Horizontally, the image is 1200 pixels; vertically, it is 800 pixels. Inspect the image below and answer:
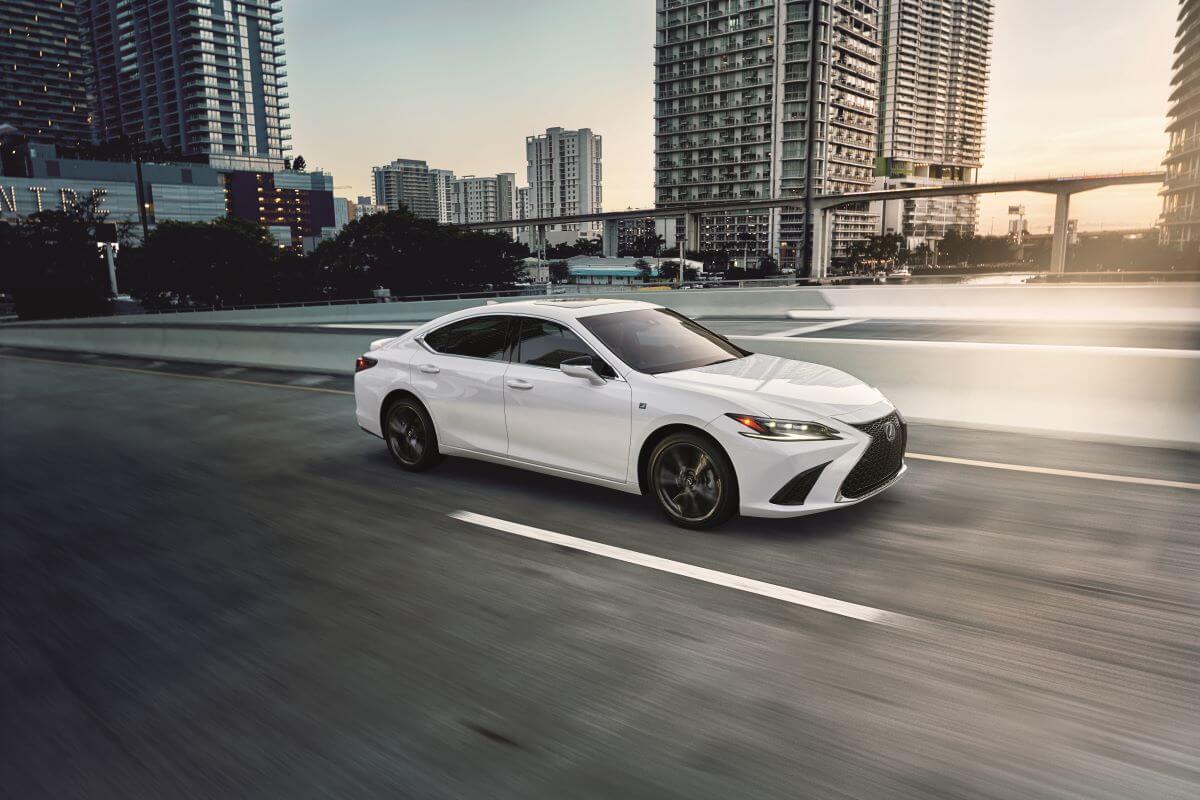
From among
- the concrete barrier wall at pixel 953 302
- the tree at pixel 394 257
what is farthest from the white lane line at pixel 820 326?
the tree at pixel 394 257

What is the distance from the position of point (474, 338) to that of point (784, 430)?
2.90 m

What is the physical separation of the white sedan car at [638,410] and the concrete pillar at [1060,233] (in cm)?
6827

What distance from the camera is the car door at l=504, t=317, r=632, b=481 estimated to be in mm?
5680

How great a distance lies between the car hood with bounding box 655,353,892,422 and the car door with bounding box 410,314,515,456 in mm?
1518

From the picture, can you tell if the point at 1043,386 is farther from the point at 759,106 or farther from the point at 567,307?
the point at 759,106

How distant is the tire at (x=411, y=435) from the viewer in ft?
23.1

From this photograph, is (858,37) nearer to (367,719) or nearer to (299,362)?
(299,362)

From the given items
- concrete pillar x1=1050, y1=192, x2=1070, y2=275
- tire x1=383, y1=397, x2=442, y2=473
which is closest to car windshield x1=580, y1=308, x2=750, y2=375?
tire x1=383, y1=397, x2=442, y2=473

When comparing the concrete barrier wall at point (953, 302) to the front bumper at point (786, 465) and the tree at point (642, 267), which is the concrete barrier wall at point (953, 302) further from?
the tree at point (642, 267)

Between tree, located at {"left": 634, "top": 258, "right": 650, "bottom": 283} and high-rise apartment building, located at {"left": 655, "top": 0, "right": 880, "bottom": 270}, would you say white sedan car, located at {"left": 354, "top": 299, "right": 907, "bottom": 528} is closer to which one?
tree, located at {"left": 634, "top": 258, "right": 650, "bottom": 283}

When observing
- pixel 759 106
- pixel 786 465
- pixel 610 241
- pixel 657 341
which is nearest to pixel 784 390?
pixel 786 465

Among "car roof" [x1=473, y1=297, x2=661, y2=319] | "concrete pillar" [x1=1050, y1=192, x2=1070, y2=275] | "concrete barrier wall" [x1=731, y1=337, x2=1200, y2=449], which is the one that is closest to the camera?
"car roof" [x1=473, y1=297, x2=661, y2=319]

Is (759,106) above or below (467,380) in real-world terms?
above

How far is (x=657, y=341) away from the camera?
20.5 feet
